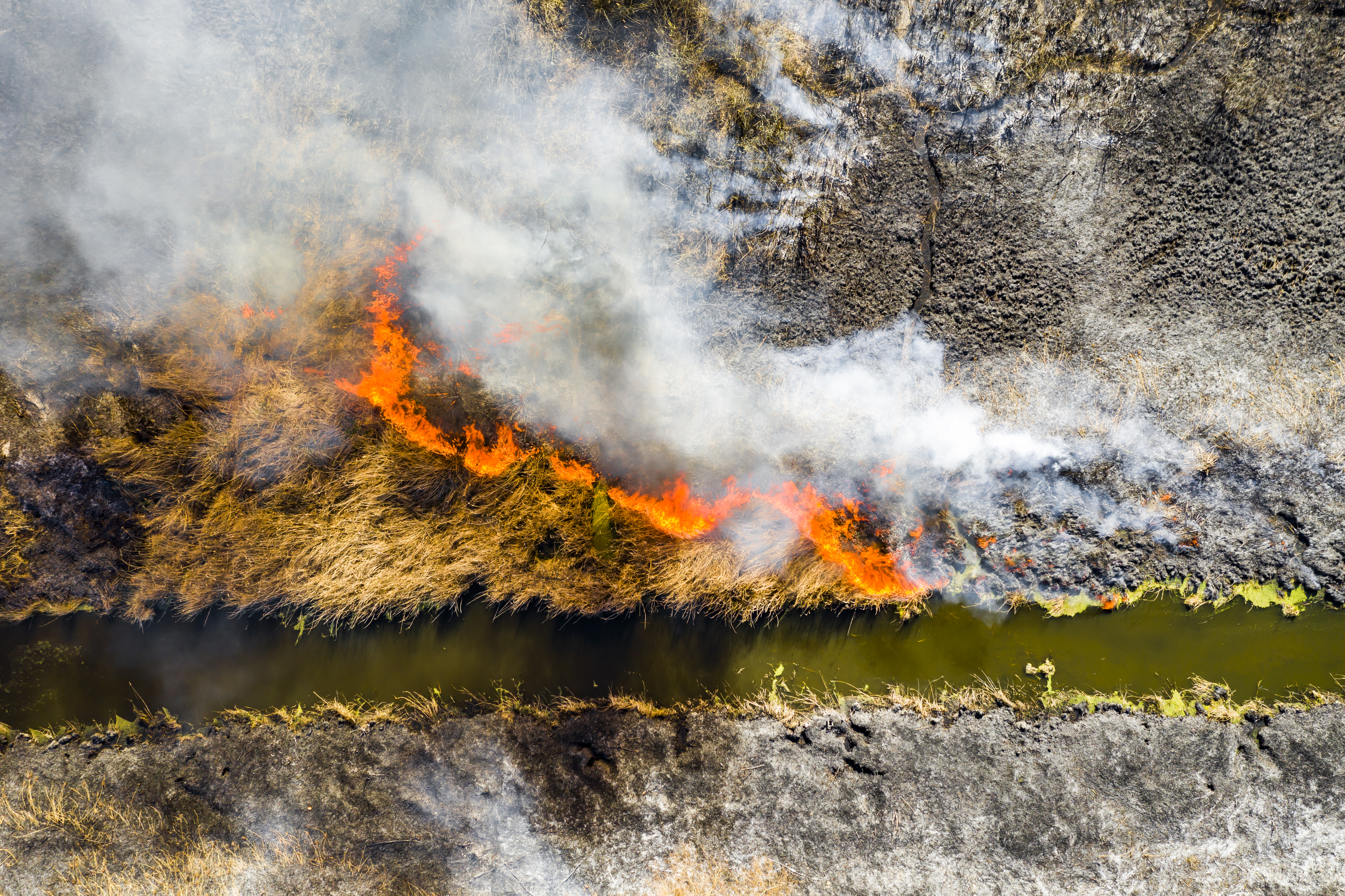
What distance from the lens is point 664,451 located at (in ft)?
11.1

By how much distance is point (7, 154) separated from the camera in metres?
3.26

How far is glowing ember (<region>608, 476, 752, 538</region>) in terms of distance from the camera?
3.41 meters

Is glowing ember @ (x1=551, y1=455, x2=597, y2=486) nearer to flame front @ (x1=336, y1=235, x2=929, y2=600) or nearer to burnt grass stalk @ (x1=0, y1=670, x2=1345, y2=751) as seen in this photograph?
flame front @ (x1=336, y1=235, x2=929, y2=600)

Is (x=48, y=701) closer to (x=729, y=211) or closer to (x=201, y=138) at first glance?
(x=201, y=138)

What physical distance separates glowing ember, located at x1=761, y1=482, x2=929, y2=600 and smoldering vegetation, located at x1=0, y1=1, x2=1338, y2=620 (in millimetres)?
48

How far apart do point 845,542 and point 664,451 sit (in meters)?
1.07

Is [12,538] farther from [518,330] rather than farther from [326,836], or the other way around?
[518,330]

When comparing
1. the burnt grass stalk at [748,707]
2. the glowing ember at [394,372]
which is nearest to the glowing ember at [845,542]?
the burnt grass stalk at [748,707]

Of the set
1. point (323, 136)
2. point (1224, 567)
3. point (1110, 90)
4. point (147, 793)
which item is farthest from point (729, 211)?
point (147, 793)

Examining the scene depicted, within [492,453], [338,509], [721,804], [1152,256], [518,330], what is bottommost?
[721,804]

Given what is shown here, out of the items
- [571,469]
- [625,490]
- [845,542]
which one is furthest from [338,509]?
[845,542]

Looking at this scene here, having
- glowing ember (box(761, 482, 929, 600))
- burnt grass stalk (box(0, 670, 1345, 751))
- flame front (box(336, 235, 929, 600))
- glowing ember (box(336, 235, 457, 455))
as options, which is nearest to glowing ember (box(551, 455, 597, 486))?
flame front (box(336, 235, 929, 600))

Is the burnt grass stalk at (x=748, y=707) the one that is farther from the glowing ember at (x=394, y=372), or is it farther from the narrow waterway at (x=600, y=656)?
the glowing ember at (x=394, y=372)

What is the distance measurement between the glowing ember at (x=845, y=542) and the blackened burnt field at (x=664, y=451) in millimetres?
23
